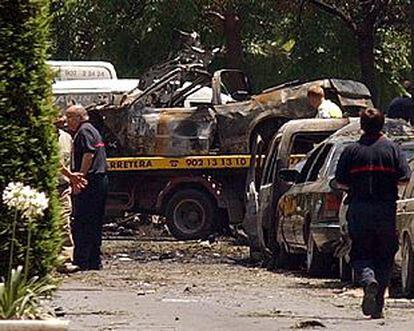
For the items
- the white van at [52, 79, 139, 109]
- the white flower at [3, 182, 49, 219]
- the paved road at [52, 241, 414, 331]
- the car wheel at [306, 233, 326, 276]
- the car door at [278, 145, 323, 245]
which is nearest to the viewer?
the white flower at [3, 182, 49, 219]

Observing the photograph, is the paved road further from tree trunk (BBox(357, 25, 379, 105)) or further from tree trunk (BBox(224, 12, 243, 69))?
tree trunk (BBox(224, 12, 243, 69))

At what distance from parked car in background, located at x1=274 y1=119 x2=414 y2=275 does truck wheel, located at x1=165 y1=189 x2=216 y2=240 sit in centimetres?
661

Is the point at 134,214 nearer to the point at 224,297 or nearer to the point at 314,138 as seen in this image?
the point at 314,138

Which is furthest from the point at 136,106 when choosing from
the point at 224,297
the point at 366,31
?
the point at 224,297

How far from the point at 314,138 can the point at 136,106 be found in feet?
22.9

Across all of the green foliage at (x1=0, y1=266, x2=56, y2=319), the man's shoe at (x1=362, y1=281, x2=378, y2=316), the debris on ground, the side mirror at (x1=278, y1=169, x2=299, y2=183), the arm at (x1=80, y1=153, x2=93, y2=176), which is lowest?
the debris on ground

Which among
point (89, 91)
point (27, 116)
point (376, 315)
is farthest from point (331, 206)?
point (89, 91)

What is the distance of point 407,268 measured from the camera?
46.2ft

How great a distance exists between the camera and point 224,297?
1444 centimetres

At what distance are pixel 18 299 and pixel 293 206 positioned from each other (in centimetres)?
894

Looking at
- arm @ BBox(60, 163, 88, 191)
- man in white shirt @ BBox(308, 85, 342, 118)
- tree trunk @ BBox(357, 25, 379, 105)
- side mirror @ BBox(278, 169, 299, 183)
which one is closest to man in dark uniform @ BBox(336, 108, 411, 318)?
arm @ BBox(60, 163, 88, 191)

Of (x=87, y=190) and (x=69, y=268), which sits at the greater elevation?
(x=87, y=190)

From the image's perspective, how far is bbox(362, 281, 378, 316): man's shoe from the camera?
1197 centimetres

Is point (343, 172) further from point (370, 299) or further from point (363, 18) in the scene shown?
point (363, 18)
